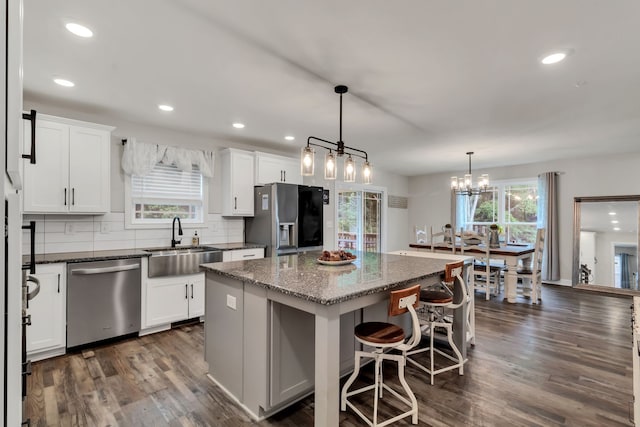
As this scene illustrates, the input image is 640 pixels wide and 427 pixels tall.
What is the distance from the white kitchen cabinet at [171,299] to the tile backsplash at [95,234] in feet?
2.33

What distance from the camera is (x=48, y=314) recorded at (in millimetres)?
2824

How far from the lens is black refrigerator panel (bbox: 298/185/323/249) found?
465 centimetres

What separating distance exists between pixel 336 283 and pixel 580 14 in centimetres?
206

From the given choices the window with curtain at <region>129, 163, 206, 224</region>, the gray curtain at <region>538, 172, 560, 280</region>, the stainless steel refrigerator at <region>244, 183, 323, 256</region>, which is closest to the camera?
the window with curtain at <region>129, 163, 206, 224</region>

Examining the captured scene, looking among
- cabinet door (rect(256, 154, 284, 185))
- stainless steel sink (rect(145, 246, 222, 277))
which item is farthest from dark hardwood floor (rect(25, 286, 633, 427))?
cabinet door (rect(256, 154, 284, 185))

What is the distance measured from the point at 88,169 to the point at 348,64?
2.80 meters

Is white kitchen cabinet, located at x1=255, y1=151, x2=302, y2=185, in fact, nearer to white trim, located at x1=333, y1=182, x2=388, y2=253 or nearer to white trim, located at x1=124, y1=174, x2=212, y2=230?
white trim, located at x1=124, y1=174, x2=212, y2=230

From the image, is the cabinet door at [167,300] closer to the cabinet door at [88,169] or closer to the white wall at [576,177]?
the cabinet door at [88,169]

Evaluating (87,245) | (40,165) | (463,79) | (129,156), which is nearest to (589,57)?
(463,79)

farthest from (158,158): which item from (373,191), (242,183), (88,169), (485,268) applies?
(485,268)

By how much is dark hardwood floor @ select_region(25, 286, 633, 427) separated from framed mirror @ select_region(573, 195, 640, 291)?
9.16 ft

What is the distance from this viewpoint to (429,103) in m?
3.19

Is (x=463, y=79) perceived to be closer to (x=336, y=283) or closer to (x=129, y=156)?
(x=336, y=283)

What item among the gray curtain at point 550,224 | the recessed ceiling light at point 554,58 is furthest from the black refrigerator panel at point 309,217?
the gray curtain at point 550,224
